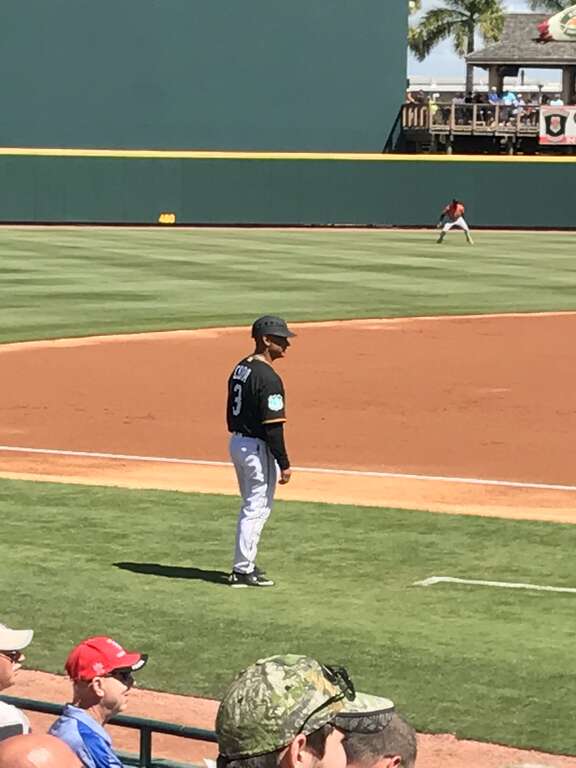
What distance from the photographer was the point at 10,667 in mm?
5480

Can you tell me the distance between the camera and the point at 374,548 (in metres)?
12.8

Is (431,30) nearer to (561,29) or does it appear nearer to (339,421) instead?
(561,29)

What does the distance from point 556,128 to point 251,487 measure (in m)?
54.6

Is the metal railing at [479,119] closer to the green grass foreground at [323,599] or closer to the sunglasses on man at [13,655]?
the green grass foreground at [323,599]

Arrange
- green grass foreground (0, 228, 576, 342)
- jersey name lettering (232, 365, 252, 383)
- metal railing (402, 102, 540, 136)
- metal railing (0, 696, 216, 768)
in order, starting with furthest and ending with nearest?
metal railing (402, 102, 540, 136), green grass foreground (0, 228, 576, 342), jersey name lettering (232, 365, 252, 383), metal railing (0, 696, 216, 768)

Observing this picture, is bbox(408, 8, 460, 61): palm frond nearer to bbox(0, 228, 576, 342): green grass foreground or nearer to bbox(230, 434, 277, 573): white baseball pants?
bbox(0, 228, 576, 342): green grass foreground

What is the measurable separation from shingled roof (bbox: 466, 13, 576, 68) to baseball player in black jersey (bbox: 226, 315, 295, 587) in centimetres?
6399

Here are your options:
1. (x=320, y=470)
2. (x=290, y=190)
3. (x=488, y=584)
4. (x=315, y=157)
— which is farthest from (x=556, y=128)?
(x=488, y=584)

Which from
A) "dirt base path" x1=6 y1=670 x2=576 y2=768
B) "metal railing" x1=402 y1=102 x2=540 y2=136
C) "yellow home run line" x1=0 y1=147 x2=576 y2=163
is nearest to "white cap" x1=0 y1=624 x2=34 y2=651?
"dirt base path" x1=6 y1=670 x2=576 y2=768

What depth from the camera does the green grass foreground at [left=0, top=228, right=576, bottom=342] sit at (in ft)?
102

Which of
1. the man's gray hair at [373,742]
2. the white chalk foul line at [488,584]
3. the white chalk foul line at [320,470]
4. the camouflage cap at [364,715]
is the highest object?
the camouflage cap at [364,715]

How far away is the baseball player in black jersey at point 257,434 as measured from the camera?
440 inches

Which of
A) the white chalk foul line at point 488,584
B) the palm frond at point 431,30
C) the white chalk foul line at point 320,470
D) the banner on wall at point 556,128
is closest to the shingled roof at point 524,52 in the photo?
the banner on wall at point 556,128

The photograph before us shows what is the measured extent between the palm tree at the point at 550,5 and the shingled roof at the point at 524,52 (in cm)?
2514
